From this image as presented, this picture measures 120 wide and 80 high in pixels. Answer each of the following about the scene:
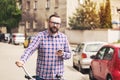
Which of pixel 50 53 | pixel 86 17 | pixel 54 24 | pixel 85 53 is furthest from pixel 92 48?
pixel 86 17

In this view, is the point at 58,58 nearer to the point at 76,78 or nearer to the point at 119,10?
the point at 76,78

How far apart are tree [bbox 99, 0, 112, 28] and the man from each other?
161 feet

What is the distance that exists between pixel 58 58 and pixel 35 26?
68.3 m

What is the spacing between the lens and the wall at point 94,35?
2066 inches

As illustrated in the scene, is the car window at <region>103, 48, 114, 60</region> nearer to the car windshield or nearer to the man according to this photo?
the man

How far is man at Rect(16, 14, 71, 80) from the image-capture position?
756cm

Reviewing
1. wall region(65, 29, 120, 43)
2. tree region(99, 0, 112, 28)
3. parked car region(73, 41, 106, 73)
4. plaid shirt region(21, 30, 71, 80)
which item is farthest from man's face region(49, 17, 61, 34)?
tree region(99, 0, 112, 28)

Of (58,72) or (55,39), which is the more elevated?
(55,39)

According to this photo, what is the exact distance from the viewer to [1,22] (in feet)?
263

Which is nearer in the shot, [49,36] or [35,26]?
[49,36]

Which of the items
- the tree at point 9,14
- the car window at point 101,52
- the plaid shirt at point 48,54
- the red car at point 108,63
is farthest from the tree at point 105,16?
the plaid shirt at point 48,54

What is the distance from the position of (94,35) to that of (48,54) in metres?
47.9

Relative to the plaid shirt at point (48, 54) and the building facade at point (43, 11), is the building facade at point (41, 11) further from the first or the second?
the plaid shirt at point (48, 54)

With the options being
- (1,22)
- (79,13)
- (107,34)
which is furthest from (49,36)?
(1,22)
